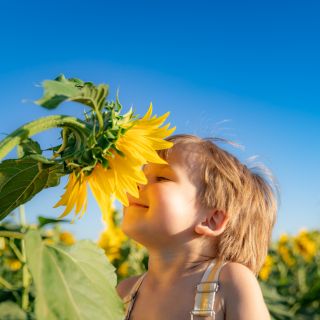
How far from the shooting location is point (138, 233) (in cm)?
167

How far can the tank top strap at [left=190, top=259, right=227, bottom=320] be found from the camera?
5.19 feet

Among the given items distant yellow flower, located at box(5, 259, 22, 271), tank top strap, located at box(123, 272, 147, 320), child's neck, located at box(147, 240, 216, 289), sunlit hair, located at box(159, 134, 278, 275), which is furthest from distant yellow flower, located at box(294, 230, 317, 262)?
child's neck, located at box(147, 240, 216, 289)

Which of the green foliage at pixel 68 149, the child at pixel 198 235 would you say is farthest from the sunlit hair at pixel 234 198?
the green foliage at pixel 68 149

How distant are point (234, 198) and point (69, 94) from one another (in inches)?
41.0

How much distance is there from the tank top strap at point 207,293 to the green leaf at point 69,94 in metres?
0.79

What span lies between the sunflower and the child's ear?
1.84ft

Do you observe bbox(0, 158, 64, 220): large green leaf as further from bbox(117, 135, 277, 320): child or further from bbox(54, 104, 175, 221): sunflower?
bbox(117, 135, 277, 320): child

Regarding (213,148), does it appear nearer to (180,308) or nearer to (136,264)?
(180,308)

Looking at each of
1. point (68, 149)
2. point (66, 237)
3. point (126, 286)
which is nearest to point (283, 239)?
point (66, 237)

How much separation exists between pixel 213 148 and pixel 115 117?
84 centimetres

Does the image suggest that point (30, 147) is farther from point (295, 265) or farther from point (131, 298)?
point (295, 265)

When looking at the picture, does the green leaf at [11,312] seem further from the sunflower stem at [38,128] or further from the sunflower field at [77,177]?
the sunflower stem at [38,128]

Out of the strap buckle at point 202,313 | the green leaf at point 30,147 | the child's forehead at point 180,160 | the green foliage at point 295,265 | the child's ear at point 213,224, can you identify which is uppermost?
the child's forehead at point 180,160

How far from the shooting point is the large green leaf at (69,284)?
2.64 feet
